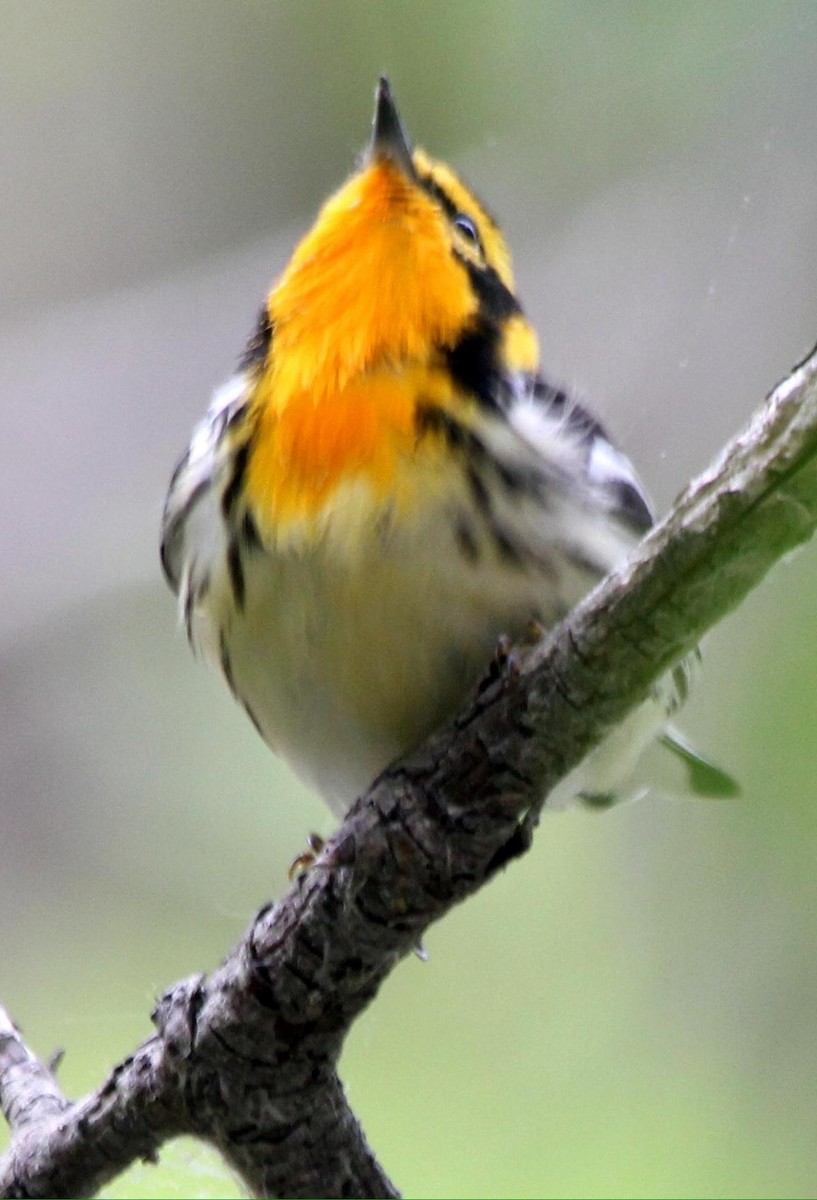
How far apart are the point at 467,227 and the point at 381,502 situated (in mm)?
741

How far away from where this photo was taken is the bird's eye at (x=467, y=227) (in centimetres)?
241

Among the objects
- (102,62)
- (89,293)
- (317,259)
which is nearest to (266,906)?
(317,259)

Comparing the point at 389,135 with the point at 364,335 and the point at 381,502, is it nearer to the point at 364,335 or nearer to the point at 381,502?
the point at 364,335

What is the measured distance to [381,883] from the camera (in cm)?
164

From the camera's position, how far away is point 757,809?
222 centimetres

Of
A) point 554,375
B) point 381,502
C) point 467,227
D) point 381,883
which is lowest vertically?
point 381,883

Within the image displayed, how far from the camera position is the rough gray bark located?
4.47 ft

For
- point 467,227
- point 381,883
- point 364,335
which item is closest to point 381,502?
point 364,335

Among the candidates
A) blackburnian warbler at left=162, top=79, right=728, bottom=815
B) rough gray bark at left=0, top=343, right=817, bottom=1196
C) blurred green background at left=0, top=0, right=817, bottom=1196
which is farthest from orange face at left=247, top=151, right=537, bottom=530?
rough gray bark at left=0, top=343, right=817, bottom=1196

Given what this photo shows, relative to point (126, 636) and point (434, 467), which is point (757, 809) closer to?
point (434, 467)

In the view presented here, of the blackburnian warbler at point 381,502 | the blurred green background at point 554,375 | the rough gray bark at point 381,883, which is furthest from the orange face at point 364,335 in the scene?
the rough gray bark at point 381,883

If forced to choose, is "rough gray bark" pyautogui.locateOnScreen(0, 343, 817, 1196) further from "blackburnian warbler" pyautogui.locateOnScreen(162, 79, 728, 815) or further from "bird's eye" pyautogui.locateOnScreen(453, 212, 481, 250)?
"bird's eye" pyautogui.locateOnScreen(453, 212, 481, 250)

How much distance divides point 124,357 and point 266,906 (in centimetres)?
169

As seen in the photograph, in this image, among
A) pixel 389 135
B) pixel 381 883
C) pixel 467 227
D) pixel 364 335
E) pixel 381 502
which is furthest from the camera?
pixel 467 227
